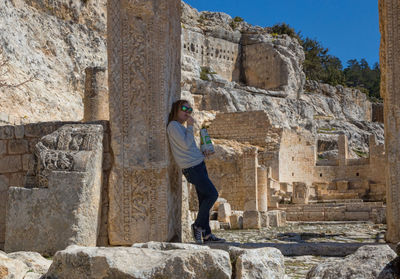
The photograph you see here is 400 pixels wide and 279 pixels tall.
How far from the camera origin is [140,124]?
598 centimetres

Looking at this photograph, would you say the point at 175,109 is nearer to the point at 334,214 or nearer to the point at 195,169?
the point at 195,169

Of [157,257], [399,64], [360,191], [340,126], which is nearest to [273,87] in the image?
[340,126]

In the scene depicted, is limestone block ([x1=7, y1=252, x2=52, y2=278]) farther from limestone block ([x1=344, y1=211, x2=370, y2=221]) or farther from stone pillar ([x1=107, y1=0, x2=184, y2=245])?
limestone block ([x1=344, y1=211, x2=370, y2=221])

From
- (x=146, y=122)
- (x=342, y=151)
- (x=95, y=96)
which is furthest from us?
(x=342, y=151)

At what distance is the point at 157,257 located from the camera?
3127 mm

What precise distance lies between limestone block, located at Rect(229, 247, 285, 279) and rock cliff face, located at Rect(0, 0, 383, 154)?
550 cm

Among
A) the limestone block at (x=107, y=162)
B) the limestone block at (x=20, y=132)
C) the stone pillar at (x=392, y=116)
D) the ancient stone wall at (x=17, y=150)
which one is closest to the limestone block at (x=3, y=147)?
the ancient stone wall at (x=17, y=150)

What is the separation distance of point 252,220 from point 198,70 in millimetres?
31913

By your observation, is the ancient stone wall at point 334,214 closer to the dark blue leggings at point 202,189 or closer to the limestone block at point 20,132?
the dark blue leggings at point 202,189

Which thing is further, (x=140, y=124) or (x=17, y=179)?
(x=17, y=179)

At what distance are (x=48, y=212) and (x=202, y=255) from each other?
9.33 ft

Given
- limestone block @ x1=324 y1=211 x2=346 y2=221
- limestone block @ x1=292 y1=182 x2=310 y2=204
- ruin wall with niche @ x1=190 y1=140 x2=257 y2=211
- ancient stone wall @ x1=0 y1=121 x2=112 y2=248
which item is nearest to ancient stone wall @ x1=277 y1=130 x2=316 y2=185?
limestone block @ x1=292 y1=182 x2=310 y2=204

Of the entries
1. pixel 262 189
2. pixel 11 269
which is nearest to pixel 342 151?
pixel 262 189

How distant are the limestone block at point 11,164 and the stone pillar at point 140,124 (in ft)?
4.00
